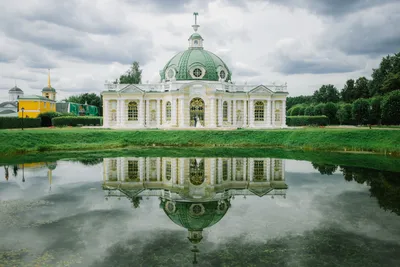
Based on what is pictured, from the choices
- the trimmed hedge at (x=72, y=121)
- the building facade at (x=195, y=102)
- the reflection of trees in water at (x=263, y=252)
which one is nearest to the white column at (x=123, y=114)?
the building facade at (x=195, y=102)

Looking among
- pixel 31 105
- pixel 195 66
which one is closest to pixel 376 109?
pixel 195 66

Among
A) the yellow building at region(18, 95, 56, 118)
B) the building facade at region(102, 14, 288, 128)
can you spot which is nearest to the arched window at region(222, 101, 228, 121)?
the building facade at region(102, 14, 288, 128)

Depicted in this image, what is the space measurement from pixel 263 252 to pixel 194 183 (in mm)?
8541

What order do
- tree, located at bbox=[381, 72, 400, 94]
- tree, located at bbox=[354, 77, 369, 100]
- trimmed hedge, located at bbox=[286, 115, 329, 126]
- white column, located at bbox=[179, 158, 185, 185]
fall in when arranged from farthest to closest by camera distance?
tree, located at bbox=[354, 77, 369, 100], trimmed hedge, located at bbox=[286, 115, 329, 126], tree, located at bbox=[381, 72, 400, 94], white column, located at bbox=[179, 158, 185, 185]

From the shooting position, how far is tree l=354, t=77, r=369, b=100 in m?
72.7

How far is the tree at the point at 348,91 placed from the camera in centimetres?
7665

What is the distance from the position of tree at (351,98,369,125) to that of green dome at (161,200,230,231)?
4706 cm

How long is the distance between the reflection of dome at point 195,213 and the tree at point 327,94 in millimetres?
81075

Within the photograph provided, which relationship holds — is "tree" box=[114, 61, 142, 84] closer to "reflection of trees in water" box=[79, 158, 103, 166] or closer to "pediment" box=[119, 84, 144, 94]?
"pediment" box=[119, 84, 144, 94]

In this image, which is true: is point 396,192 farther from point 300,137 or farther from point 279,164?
point 300,137

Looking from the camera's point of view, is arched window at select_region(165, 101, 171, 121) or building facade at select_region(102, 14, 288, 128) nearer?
building facade at select_region(102, 14, 288, 128)

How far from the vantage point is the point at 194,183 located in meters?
17.2

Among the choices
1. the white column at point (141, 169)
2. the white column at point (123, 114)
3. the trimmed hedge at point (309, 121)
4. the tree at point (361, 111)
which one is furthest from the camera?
the trimmed hedge at point (309, 121)

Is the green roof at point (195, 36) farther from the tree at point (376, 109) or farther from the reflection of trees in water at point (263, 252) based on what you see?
the reflection of trees in water at point (263, 252)
